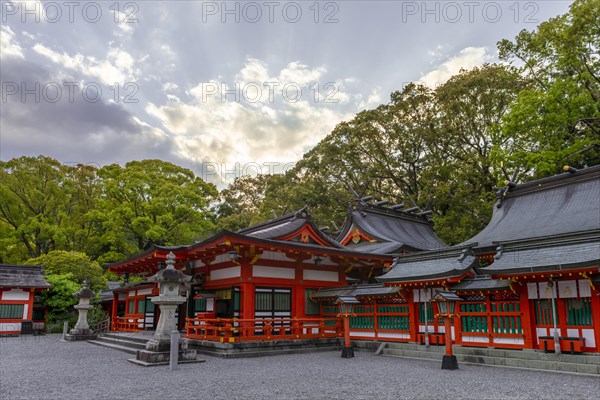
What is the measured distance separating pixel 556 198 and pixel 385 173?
17247 mm

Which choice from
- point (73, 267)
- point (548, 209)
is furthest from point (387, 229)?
point (73, 267)

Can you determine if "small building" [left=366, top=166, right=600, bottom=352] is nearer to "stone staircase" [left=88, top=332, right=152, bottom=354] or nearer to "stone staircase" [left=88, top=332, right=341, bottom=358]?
"stone staircase" [left=88, top=332, right=341, bottom=358]

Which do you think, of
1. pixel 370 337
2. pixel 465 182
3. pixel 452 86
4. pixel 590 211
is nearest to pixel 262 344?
pixel 370 337

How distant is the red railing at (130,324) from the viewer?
22562 mm

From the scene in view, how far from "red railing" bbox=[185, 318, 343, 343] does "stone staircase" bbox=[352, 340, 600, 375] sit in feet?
8.27

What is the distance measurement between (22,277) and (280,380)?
21.9 metres

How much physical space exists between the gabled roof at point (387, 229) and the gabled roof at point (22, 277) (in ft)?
59.4

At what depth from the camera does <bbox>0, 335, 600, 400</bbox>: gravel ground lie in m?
8.48

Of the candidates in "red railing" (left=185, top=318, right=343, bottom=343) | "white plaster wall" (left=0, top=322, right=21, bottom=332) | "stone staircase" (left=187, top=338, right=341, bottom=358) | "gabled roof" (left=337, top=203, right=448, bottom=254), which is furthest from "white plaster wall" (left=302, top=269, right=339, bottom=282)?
"white plaster wall" (left=0, top=322, right=21, bottom=332)

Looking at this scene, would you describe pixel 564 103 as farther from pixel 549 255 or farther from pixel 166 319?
pixel 166 319

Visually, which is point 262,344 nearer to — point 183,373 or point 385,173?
point 183,373

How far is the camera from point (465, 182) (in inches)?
1240

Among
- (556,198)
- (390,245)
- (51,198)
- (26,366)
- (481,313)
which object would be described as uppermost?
(51,198)

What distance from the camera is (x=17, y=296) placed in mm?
24969
